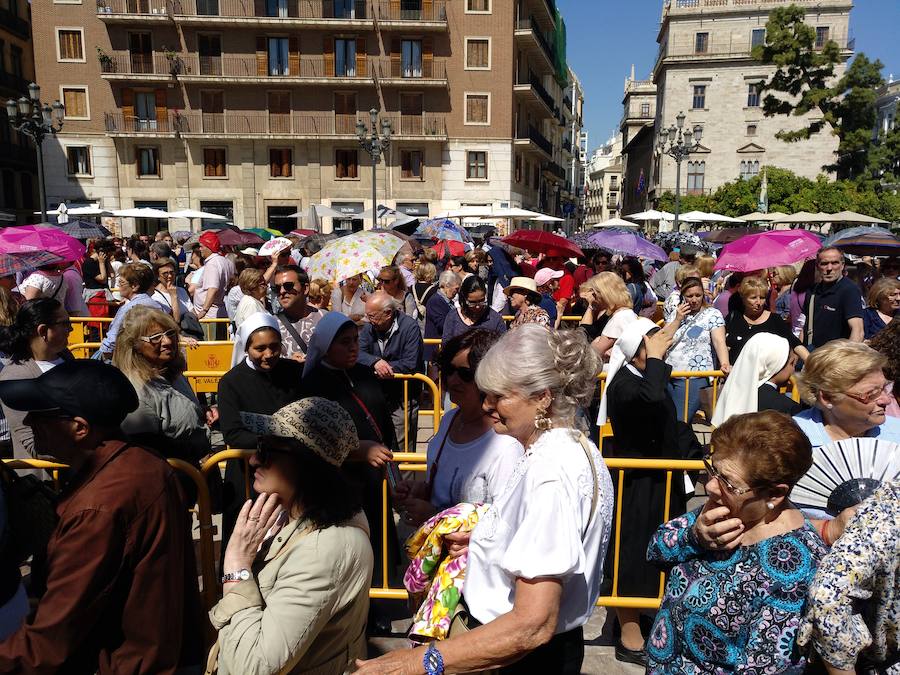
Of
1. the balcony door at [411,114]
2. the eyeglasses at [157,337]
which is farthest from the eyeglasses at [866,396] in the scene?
the balcony door at [411,114]

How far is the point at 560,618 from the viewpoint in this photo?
1.96m

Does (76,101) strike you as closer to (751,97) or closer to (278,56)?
(278,56)

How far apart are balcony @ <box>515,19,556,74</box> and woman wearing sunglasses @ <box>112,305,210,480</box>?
38008 millimetres

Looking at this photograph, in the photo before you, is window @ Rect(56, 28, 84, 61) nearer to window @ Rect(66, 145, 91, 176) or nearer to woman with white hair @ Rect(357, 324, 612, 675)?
window @ Rect(66, 145, 91, 176)

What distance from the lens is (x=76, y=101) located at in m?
34.7

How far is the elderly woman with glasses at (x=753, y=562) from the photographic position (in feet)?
6.66

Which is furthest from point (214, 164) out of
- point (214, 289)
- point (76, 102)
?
point (214, 289)

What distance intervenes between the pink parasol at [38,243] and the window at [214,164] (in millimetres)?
29431

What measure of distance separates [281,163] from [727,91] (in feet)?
138

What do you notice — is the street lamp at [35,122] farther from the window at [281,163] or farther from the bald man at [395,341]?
the window at [281,163]

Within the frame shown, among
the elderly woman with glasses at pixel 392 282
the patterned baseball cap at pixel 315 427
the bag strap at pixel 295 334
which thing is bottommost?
the bag strap at pixel 295 334

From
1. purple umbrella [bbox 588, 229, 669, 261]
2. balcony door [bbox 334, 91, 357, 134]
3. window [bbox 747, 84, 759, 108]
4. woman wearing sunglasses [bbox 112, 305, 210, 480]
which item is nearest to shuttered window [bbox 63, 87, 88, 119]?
balcony door [bbox 334, 91, 357, 134]

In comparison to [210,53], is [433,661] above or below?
below

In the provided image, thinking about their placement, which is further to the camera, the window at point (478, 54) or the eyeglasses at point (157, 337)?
the window at point (478, 54)
